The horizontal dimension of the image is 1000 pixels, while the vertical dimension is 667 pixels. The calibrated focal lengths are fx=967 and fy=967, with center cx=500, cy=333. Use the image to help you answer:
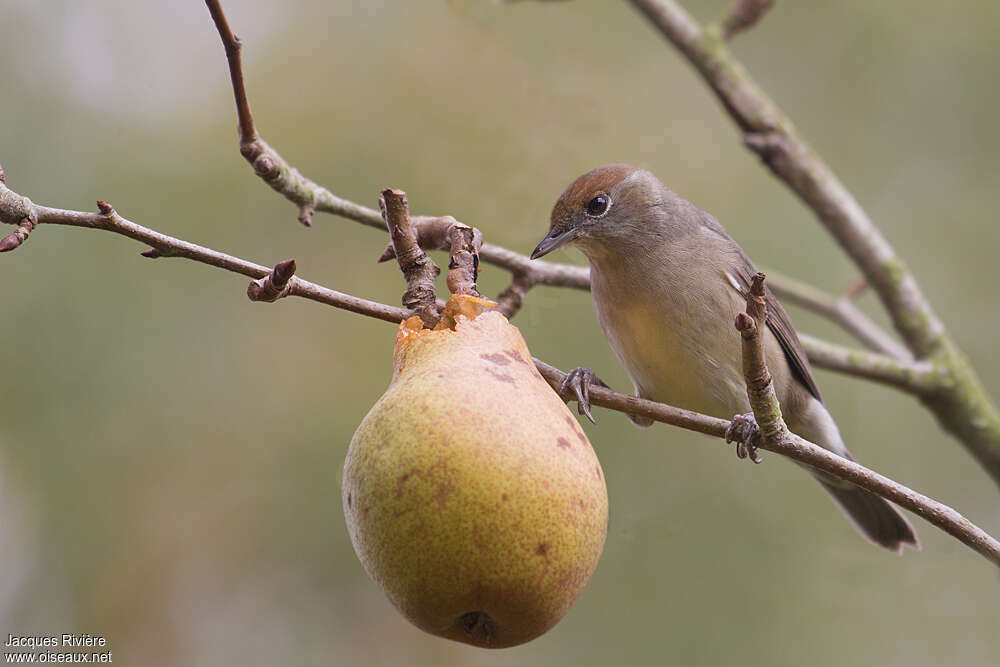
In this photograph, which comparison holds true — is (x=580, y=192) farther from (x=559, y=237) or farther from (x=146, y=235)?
(x=146, y=235)

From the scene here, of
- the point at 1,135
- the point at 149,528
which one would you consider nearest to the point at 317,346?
the point at 149,528

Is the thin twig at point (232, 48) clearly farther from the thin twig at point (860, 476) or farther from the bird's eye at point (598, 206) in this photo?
the bird's eye at point (598, 206)

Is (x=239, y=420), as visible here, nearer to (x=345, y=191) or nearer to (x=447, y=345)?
(x=345, y=191)

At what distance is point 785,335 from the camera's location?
463cm

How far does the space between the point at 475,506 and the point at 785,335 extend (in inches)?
116

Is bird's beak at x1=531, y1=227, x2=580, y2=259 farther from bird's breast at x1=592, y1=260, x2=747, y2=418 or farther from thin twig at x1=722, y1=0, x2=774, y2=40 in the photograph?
thin twig at x1=722, y1=0, x2=774, y2=40

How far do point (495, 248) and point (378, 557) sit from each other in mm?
2160

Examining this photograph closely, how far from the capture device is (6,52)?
7285 mm

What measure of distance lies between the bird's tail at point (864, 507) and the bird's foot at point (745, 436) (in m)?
1.50

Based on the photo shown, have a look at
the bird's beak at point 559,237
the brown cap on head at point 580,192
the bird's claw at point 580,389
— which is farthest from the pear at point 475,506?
the brown cap on head at point 580,192

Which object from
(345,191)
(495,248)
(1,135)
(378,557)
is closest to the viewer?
(378,557)

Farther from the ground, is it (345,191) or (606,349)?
(345,191)

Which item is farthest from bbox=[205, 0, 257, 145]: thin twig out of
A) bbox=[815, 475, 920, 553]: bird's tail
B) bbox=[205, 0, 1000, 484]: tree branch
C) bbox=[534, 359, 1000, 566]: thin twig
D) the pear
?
bbox=[815, 475, 920, 553]: bird's tail

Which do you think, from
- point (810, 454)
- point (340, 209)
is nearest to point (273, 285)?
point (340, 209)
